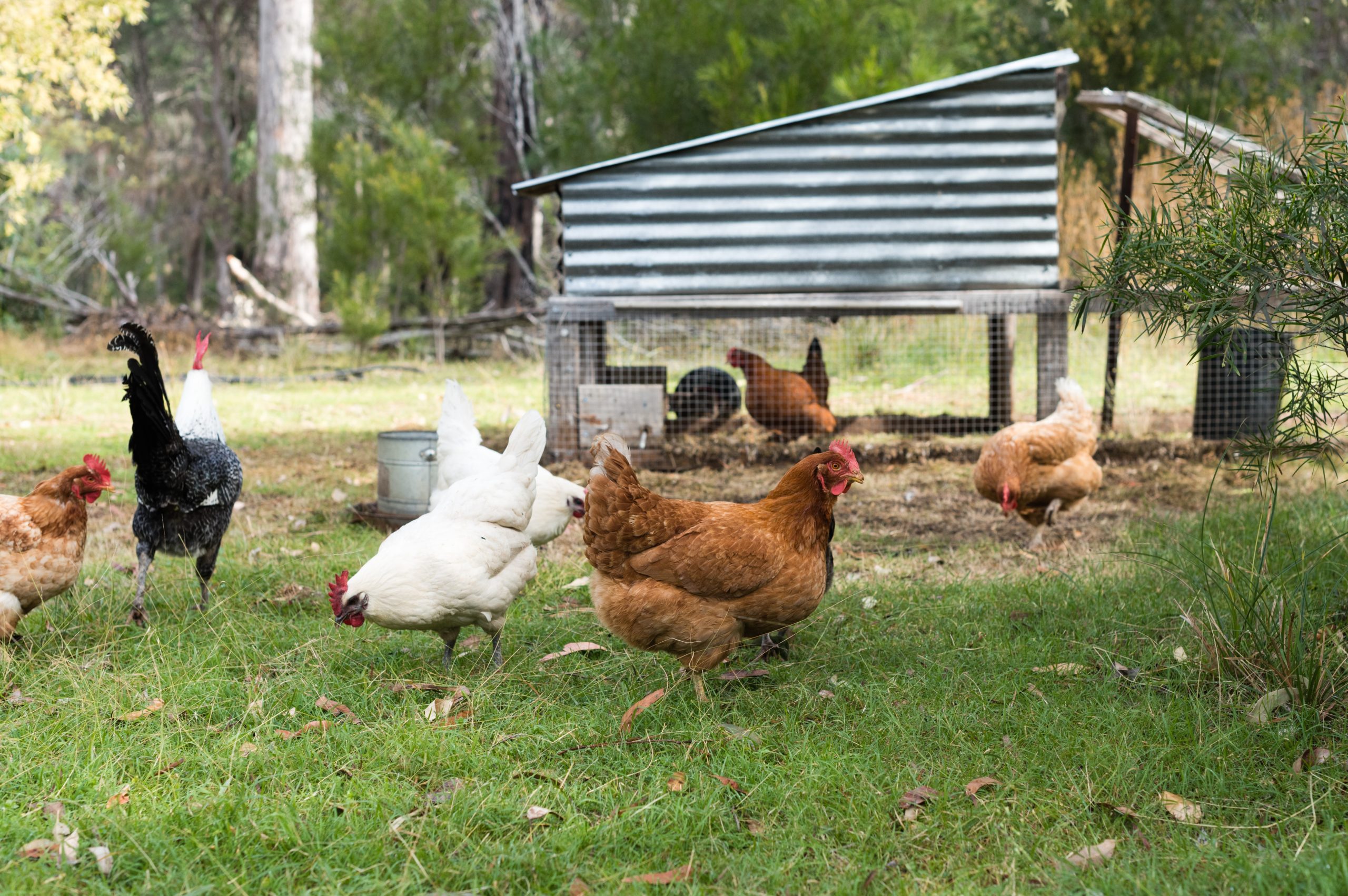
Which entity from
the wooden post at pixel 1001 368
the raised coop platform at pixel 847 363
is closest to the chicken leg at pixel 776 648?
the raised coop platform at pixel 847 363

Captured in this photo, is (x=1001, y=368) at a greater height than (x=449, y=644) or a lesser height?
greater

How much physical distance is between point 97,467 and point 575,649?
2043 mm

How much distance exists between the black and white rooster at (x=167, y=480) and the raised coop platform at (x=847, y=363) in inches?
139

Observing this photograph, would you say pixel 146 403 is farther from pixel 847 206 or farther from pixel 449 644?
pixel 847 206

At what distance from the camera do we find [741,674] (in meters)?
3.63

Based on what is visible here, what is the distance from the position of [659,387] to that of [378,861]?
5.64 meters

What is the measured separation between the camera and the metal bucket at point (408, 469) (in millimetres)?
5465

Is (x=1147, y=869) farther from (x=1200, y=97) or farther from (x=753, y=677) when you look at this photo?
(x=1200, y=97)

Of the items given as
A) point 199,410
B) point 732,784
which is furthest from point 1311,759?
point 199,410

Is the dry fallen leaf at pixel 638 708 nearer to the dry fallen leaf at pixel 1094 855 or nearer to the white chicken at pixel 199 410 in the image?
the dry fallen leaf at pixel 1094 855

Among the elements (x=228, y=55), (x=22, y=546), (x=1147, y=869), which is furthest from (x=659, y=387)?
(x=228, y=55)

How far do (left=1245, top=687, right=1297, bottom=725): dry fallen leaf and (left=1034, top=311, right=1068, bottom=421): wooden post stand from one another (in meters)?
4.58

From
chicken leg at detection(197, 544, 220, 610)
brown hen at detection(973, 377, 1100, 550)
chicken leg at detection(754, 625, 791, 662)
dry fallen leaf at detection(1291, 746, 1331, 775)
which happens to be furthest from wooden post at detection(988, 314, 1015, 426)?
chicken leg at detection(197, 544, 220, 610)

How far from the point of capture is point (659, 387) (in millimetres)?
7828
